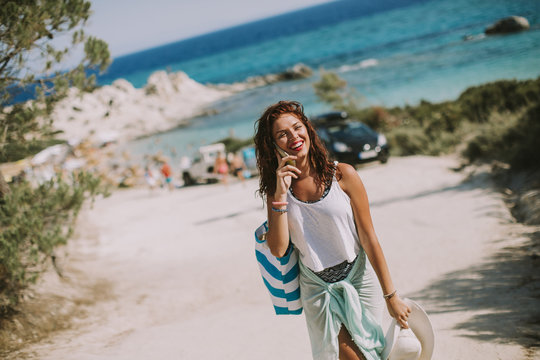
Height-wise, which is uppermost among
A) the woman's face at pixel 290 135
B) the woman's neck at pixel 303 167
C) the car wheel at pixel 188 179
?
the woman's face at pixel 290 135

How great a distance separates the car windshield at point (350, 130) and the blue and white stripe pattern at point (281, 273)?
1337cm

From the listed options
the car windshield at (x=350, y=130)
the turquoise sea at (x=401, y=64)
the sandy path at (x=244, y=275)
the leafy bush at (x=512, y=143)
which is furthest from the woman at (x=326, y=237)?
the car windshield at (x=350, y=130)

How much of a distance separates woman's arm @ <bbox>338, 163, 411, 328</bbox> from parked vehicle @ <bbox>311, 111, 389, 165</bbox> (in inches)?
474

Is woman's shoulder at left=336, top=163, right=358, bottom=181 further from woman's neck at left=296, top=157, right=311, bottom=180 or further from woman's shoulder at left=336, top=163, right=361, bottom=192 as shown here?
woman's neck at left=296, top=157, right=311, bottom=180

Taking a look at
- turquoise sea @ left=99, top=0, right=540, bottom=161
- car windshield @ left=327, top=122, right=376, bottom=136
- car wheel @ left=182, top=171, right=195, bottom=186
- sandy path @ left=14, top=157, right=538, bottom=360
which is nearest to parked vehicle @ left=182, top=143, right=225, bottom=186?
car wheel @ left=182, top=171, right=195, bottom=186

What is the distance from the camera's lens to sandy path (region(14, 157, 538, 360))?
14.4 feet

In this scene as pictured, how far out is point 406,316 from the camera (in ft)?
7.33

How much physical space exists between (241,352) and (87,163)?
68.0ft

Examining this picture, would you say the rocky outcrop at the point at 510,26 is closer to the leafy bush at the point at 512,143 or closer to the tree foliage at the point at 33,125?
the leafy bush at the point at 512,143

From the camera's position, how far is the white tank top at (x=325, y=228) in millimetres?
2195

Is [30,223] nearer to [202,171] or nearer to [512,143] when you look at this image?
[512,143]

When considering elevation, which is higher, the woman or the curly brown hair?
the curly brown hair

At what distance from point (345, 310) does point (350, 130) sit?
1378cm

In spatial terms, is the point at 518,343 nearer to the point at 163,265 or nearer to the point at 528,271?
the point at 528,271
